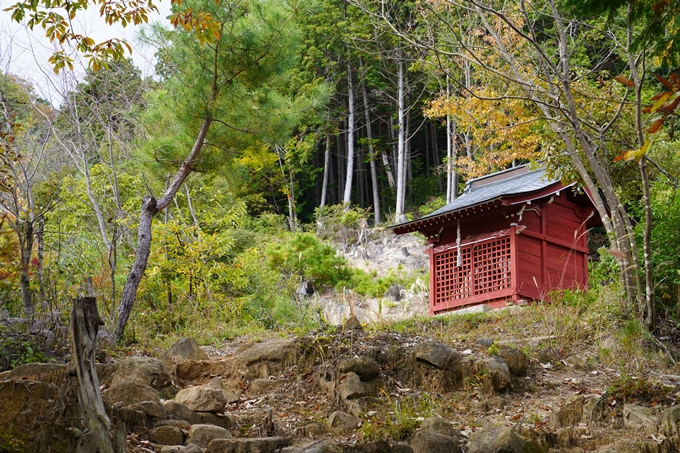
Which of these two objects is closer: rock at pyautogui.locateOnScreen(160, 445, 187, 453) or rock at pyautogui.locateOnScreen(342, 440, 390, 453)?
rock at pyautogui.locateOnScreen(160, 445, 187, 453)

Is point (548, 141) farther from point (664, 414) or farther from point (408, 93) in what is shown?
Answer: point (408, 93)

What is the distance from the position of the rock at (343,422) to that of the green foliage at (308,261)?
11.3 meters

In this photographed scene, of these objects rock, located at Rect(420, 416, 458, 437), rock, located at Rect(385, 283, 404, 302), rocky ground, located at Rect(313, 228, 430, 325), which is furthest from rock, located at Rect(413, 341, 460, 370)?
rock, located at Rect(385, 283, 404, 302)

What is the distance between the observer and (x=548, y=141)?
35.4 feet

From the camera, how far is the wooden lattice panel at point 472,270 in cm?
1417

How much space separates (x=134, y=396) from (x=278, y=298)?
24.5 feet

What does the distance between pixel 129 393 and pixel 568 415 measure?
373 cm

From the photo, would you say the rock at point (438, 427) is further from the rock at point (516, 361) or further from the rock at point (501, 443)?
the rock at point (516, 361)

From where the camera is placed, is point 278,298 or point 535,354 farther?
point 278,298

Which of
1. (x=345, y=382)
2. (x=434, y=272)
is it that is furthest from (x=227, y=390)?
(x=434, y=272)

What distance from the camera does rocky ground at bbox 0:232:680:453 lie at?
5199 millimetres

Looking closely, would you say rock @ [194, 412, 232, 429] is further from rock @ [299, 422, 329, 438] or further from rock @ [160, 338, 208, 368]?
rock @ [160, 338, 208, 368]

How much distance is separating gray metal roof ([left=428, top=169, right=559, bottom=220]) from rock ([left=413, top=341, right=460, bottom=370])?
255 inches

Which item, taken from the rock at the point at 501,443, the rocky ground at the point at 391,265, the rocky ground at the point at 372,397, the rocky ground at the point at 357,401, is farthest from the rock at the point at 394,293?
the rock at the point at 501,443
